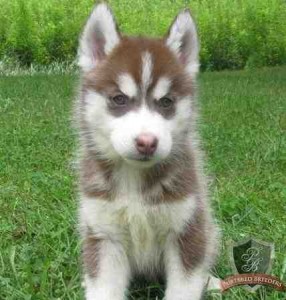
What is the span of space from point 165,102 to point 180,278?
936 millimetres

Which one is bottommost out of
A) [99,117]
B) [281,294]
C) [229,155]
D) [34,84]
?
[34,84]

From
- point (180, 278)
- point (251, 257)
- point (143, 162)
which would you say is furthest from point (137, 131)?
point (251, 257)

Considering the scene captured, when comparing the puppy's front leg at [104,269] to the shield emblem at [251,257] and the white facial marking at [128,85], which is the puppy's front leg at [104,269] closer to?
the shield emblem at [251,257]

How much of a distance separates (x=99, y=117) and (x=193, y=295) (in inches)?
42.1

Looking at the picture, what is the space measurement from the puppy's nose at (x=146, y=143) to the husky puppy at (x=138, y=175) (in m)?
0.07

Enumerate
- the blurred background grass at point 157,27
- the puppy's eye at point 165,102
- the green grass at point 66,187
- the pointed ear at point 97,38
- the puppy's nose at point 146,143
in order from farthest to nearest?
the blurred background grass at point 157,27 → the green grass at point 66,187 → the pointed ear at point 97,38 → the puppy's eye at point 165,102 → the puppy's nose at point 146,143

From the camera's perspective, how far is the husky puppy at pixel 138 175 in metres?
3.42

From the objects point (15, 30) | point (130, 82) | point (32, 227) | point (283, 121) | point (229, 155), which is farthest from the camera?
point (15, 30)

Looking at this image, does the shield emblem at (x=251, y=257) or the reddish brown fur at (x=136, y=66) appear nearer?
the reddish brown fur at (x=136, y=66)

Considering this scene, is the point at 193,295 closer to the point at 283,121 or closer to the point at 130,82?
the point at 130,82

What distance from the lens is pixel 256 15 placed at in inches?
674

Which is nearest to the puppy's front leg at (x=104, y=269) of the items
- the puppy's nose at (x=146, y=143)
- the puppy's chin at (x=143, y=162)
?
the puppy's chin at (x=143, y=162)

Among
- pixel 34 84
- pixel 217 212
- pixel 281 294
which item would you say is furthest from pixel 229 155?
pixel 34 84
